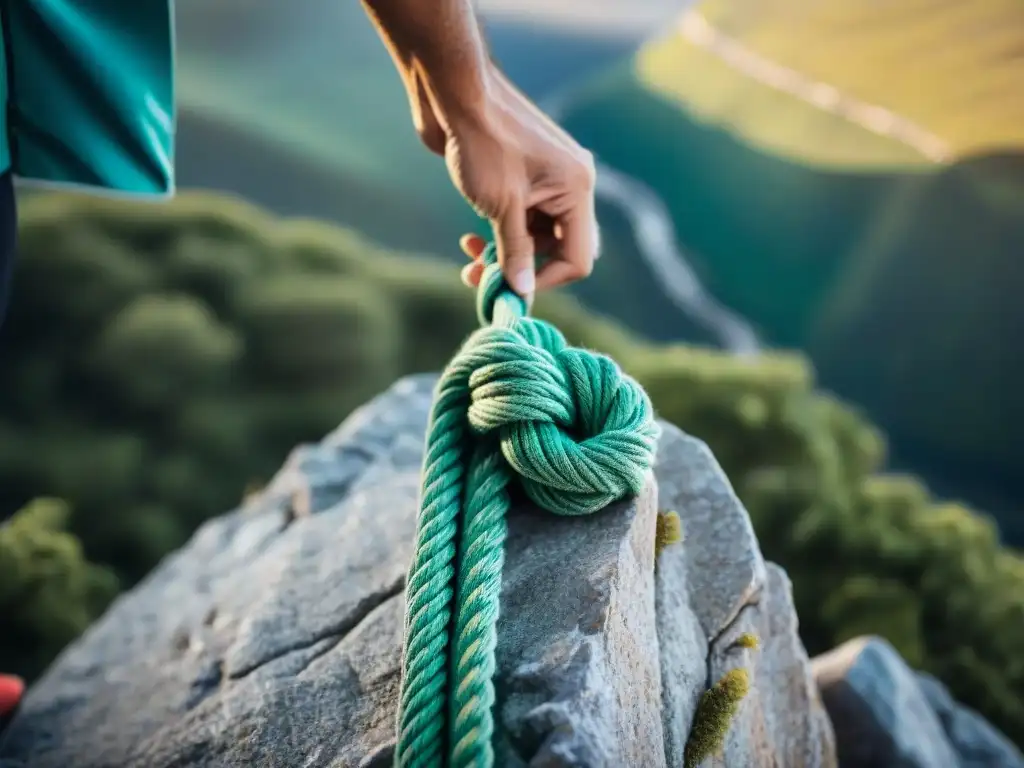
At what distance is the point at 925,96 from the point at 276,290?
4.98ft

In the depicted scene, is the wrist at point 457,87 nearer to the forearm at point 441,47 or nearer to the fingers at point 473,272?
the forearm at point 441,47

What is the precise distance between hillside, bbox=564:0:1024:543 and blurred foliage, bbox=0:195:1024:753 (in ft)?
0.47

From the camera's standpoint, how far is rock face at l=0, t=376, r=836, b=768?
1.62 feet

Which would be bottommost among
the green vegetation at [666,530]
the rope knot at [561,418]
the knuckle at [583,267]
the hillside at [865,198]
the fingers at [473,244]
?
the green vegetation at [666,530]

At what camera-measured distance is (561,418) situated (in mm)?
562

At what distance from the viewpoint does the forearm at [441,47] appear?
59 cm

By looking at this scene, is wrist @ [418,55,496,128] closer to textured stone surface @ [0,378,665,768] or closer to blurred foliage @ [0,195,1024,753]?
textured stone surface @ [0,378,665,768]

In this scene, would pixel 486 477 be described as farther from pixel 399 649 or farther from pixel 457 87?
pixel 457 87

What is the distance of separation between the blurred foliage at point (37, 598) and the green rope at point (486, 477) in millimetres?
985

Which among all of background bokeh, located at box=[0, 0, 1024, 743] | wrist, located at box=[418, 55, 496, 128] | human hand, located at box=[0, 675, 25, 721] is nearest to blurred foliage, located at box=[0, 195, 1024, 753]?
background bokeh, located at box=[0, 0, 1024, 743]

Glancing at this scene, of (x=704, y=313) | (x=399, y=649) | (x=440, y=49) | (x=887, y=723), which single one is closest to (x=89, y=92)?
(x=440, y=49)

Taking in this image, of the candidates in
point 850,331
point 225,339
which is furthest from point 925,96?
point 225,339

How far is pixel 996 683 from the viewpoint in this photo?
1.24 metres

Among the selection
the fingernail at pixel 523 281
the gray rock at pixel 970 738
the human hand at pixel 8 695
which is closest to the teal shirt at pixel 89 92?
the fingernail at pixel 523 281
